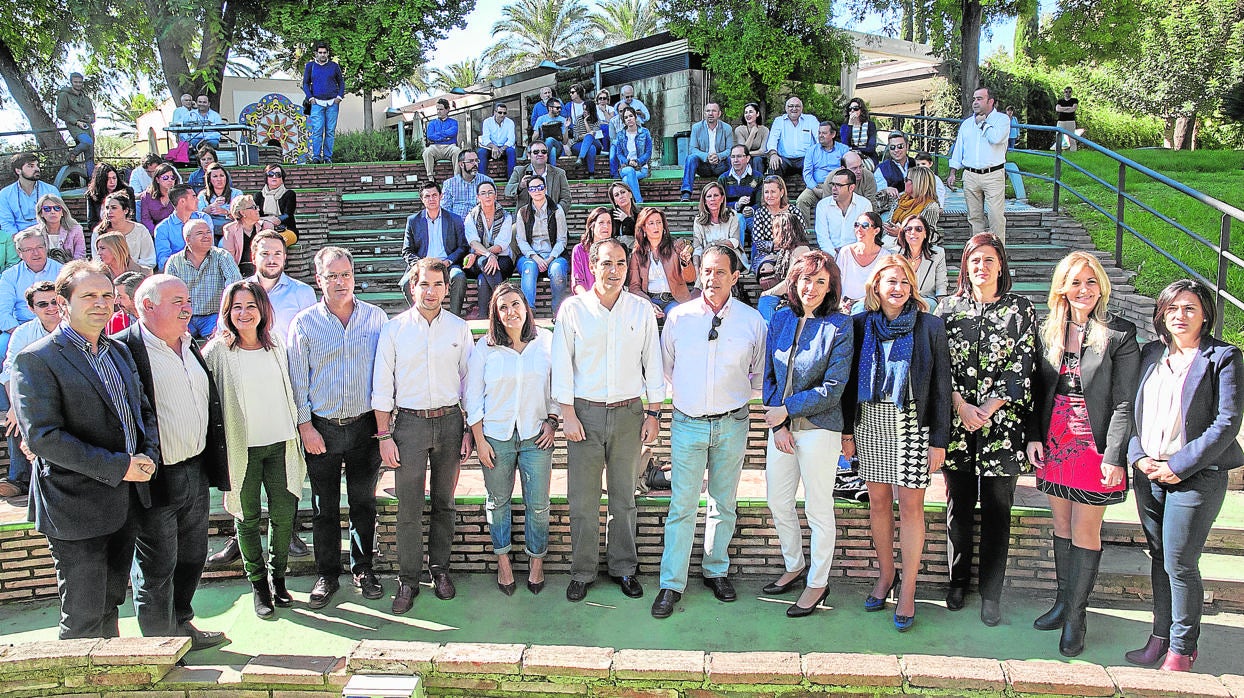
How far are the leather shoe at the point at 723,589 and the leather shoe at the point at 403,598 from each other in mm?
1491

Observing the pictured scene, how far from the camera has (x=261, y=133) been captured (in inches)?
497

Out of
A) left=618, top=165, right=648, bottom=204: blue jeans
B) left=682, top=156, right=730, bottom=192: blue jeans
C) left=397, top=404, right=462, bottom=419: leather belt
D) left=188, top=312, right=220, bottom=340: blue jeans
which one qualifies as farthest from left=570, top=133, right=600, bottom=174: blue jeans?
left=397, top=404, right=462, bottom=419: leather belt

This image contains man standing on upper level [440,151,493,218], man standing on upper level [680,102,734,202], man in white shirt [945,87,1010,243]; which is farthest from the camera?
man standing on upper level [680,102,734,202]

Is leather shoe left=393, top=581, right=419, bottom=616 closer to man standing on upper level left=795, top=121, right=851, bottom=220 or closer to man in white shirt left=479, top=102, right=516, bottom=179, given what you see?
man standing on upper level left=795, top=121, right=851, bottom=220

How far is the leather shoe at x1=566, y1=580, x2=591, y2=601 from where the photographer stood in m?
4.36

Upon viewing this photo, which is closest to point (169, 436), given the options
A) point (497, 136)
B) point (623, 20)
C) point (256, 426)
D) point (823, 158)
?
point (256, 426)

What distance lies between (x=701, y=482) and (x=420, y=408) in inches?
55.7

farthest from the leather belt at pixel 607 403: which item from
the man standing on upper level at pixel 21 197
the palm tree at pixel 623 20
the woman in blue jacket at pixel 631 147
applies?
the palm tree at pixel 623 20

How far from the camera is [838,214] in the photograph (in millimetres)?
6754

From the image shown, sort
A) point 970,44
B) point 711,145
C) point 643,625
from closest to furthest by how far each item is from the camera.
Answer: point 643,625, point 711,145, point 970,44

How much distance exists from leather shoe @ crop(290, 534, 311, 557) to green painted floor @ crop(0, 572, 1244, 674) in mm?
276

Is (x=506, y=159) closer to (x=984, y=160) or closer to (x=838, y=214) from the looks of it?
(x=838, y=214)

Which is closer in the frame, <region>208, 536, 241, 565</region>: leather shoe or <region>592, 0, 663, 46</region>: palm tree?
<region>208, 536, 241, 565</region>: leather shoe

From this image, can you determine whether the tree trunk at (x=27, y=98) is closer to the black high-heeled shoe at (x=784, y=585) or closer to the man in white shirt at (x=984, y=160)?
the man in white shirt at (x=984, y=160)
